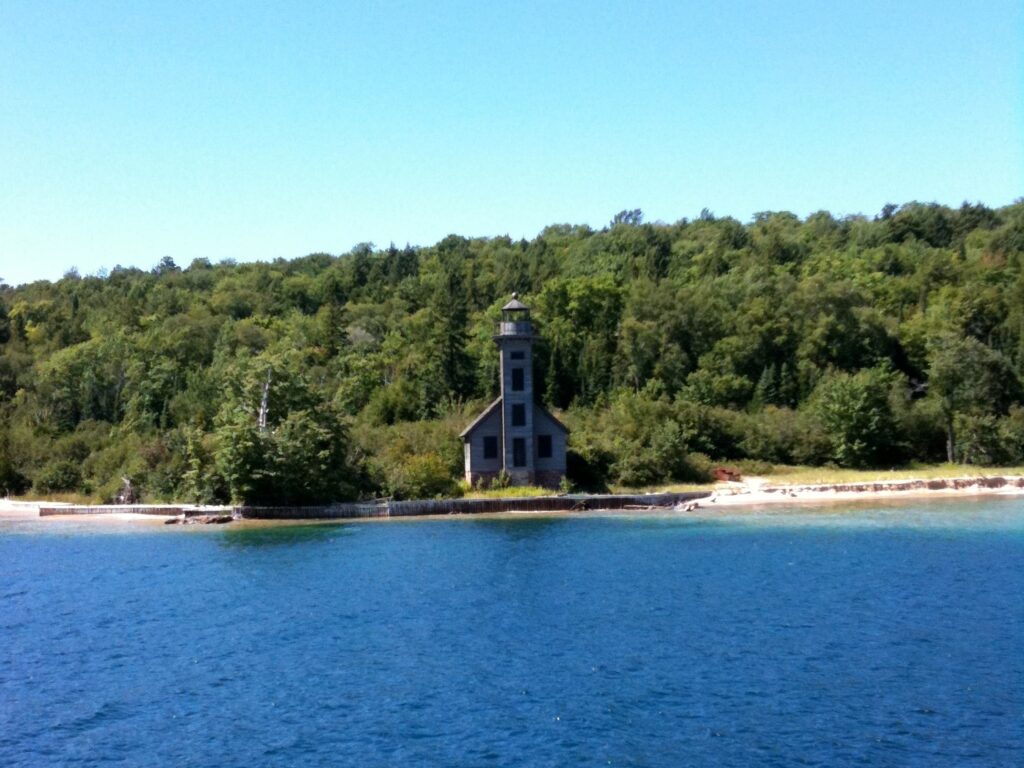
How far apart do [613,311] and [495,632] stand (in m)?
50.9

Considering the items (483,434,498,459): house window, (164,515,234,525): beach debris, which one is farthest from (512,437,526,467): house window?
(164,515,234,525): beach debris

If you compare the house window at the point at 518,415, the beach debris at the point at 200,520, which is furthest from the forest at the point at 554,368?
the house window at the point at 518,415

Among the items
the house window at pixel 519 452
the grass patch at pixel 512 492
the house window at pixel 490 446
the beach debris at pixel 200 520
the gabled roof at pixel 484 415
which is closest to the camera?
the beach debris at pixel 200 520

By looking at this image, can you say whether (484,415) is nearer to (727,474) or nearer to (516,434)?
(516,434)

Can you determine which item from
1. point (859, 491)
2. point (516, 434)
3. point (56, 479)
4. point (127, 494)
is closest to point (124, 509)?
point (127, 494)

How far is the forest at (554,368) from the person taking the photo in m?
57.8

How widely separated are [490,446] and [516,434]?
146 cm

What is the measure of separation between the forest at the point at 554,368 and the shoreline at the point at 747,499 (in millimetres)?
2418

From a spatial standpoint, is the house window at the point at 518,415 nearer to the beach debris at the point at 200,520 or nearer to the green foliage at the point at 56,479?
the beach debris at the point at 200,520

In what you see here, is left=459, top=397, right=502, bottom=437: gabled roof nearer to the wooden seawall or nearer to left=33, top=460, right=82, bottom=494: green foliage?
the wooden seawall

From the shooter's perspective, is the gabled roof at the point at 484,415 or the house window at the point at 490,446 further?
the house window at the point at 490,446

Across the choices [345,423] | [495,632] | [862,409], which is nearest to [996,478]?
[862,409]

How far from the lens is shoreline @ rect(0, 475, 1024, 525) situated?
172 ft

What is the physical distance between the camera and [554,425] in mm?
56875
